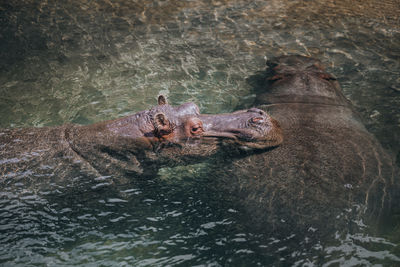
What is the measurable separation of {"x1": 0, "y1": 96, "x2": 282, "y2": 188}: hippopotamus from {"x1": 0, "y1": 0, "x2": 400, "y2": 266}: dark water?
239mm

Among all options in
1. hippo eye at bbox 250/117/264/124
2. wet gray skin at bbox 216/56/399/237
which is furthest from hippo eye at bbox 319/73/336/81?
hippo eye at bbox 250/117/264/124

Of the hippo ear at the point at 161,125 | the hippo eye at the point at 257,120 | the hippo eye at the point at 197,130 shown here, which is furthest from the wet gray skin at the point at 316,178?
the hippo ear at the point at 161,125

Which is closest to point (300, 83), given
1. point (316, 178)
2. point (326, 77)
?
point (326, 77)

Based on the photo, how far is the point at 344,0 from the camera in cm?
989

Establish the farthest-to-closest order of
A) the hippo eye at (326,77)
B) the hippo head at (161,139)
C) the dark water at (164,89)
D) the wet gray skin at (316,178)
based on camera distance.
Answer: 1. the hippo eye at (326,77)
2. the hippo head at (161,139)
3. the wet gray skin at (316,178)
4. the dark water at (164,89)

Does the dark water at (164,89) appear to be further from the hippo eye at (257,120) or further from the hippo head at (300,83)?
the hippo eye at (257,120)

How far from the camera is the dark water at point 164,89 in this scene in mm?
4023

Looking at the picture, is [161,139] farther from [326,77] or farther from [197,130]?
[326,77]

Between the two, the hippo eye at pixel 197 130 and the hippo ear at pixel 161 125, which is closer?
the hippo ear at pixel 161 125

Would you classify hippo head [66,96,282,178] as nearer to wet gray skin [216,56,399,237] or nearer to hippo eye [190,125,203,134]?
hippo eye [190,125,203,134]

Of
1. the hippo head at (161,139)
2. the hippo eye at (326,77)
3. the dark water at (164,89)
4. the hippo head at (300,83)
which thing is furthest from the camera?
the hippo eye at (326,77)

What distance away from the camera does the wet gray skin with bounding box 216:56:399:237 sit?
13.6 ft

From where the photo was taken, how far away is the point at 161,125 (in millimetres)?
4668

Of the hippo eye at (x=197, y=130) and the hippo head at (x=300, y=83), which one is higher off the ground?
the hippo head at (x=300, y=83)
